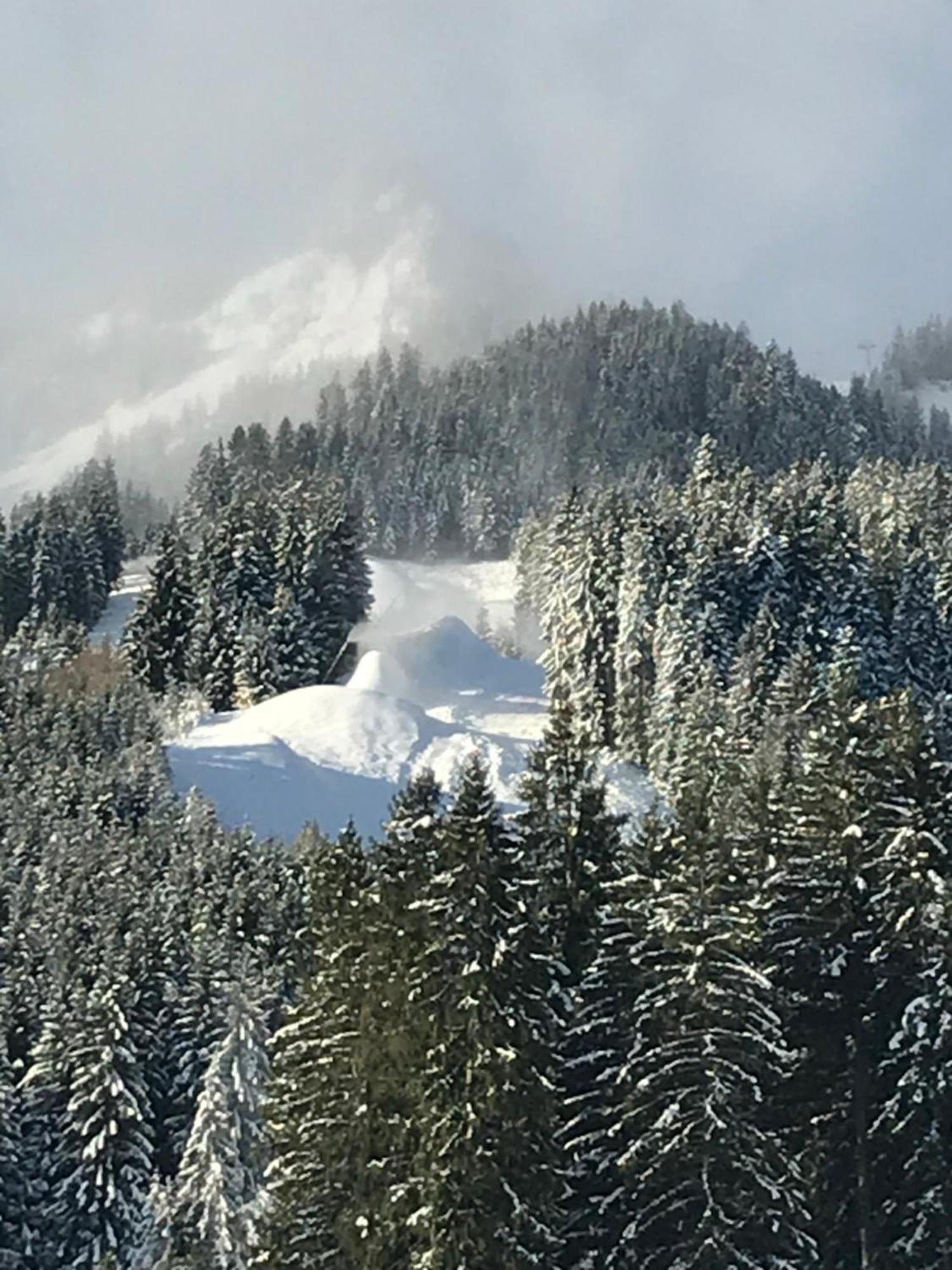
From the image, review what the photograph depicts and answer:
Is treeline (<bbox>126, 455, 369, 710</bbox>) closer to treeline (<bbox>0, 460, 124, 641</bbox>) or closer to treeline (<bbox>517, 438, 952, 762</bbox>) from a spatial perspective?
treeline (<bbox>0, 460, 124, 641</bbox>)

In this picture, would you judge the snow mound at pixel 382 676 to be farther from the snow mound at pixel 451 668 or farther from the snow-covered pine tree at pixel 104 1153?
the snow-covered pine tree at pixel 104 1153

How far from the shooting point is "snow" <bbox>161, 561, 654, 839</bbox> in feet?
274

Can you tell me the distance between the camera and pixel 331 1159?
2786 cm

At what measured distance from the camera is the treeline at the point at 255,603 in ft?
339

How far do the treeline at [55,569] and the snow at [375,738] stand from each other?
93.4 feet

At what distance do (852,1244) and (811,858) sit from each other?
785cm

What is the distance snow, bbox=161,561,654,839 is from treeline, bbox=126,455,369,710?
3.44 m

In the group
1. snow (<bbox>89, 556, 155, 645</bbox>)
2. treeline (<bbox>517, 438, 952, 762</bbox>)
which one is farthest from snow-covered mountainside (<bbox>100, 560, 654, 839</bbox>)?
snow (<bbox>89, 556, 155, 645</bbox>)

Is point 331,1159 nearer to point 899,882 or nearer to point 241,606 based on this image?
point 899,882

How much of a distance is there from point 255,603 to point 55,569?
31.0 meters

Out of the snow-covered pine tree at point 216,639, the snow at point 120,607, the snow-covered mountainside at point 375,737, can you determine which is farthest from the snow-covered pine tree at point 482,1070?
the snow at point 120,607

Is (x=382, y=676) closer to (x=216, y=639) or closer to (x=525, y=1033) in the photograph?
(x=216, y=639)

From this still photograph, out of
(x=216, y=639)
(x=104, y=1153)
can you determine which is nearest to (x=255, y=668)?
(x=216, y=639)

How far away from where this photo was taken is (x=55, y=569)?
129625 mm
